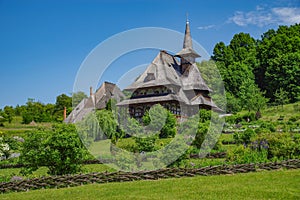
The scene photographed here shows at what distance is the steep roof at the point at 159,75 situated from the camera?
30.5m

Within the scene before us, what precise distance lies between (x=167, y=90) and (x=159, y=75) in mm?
1634

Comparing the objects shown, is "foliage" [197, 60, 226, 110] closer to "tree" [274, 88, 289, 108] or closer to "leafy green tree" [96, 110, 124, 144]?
"tree" [274, 88, 289, 108]

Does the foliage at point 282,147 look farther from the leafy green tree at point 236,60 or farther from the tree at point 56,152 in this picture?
the leafy green tree at point 236,60

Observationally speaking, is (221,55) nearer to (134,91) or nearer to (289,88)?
(289,88)

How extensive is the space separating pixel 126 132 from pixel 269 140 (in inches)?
428

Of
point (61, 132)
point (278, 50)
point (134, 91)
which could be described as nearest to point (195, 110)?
point (134, 91)

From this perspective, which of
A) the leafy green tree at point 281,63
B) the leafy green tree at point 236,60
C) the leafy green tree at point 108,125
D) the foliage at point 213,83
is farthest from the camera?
the leafy green tree at point 236,60

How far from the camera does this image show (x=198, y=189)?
28.1ft

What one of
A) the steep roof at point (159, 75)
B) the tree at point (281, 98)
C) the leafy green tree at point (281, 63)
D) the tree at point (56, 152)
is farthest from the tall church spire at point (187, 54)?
the tree at point (56, 152)

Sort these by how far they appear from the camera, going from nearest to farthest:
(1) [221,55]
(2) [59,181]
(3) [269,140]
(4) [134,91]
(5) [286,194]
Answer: (5) [286,194] → (2) [59,181] → (3) [269,140] → (4) [134,91] → (1) [221,55]

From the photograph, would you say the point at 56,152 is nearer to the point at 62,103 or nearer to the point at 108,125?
the point at 108,125

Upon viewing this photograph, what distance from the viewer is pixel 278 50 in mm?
55500

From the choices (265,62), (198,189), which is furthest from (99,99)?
(265,62)

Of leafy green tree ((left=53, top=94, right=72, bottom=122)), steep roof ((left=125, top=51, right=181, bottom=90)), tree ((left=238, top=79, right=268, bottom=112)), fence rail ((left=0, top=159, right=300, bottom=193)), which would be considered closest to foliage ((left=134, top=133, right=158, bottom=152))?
fence rail ((left=0, top=159, right=300, bottom=193))
